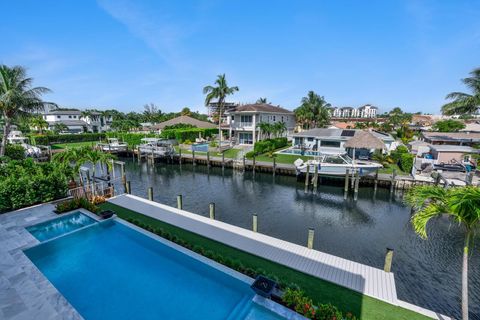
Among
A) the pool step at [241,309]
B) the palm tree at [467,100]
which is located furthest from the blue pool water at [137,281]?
the palm tree at [467,100]

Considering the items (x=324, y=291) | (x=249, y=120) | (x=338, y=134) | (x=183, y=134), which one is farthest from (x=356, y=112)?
(x=324, y=291)

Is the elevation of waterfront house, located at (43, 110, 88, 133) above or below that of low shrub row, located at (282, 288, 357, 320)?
above

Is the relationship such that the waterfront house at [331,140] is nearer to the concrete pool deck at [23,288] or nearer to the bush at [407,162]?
the bush at [407,162]

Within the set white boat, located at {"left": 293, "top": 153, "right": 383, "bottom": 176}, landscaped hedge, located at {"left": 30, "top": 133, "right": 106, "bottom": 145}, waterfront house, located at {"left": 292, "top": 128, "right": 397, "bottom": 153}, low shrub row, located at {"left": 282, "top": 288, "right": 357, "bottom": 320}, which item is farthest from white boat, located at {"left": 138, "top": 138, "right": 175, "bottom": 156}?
low shrub row, located at {"left": 282, "top": 288, "right": 357, "bottom": 320}

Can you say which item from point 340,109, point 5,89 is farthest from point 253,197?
point 340,109

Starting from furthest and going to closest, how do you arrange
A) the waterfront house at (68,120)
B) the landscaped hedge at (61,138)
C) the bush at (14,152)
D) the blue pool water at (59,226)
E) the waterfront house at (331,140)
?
the waterfront house at (68,120)
the landscaped hedge at (61,138)
the waterfront house at (331,140)
the bush at (14,152)
the blue pool water at (59,226)

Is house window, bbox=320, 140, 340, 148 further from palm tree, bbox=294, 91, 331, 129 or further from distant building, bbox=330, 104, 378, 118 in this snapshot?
distant building, bbox=330, 104, 378, 118

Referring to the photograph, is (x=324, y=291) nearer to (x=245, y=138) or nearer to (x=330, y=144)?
(x=330, y=144)
